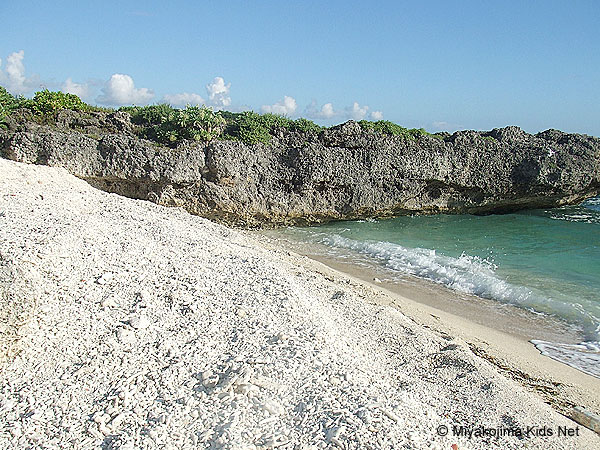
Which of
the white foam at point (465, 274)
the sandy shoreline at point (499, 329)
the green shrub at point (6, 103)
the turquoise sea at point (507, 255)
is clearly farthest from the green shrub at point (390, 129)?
the green shrub at point (6, 103)

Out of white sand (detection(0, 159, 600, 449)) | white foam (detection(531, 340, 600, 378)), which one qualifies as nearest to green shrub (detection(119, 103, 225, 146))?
white sand (detection(0, 159, 600, 449))

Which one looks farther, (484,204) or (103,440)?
(484,204)

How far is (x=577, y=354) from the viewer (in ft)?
26.0

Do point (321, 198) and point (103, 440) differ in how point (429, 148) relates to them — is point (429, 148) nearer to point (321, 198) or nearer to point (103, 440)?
point (321, 198)

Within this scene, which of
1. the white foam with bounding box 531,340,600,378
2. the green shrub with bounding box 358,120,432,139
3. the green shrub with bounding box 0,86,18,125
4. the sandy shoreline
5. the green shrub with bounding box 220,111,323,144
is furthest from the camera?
the green shrub with bounding box 358,120,432,139

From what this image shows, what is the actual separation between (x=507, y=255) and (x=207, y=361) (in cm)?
1169

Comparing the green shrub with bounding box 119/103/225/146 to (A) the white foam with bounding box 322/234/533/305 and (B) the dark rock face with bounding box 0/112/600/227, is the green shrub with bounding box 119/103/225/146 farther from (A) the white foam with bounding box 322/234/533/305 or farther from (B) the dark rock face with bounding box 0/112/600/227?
(A) the white foam with bounding box 322/234/533/305

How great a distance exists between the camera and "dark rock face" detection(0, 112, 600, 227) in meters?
16.4

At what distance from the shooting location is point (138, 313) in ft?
22.2

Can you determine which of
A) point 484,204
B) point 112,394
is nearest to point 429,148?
point 484,204

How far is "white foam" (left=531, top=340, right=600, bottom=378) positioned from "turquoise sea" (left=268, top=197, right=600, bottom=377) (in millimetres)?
17

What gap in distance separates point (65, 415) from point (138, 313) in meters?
1.99

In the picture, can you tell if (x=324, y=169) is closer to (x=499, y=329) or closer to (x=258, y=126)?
(x=258, y=126)

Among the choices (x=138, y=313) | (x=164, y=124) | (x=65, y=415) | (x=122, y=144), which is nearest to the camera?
(x=65, y=415)
